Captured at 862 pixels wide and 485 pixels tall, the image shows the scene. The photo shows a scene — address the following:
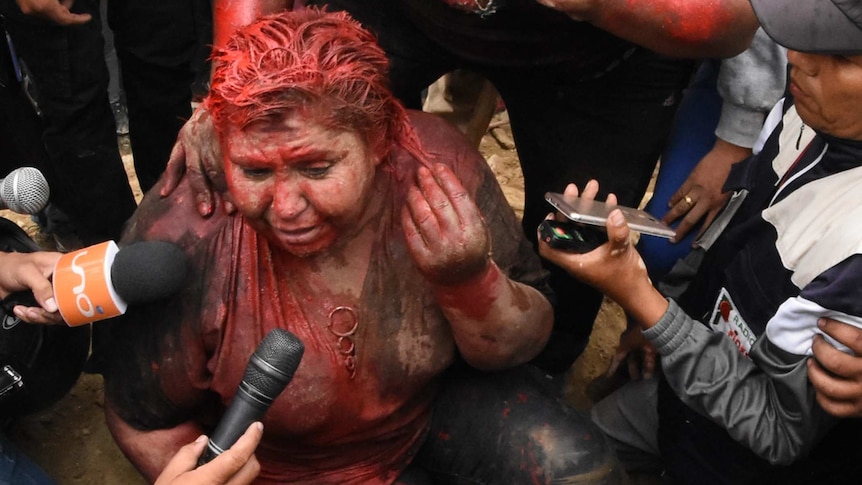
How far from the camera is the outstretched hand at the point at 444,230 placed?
167 cm

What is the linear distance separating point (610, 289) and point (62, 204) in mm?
2628

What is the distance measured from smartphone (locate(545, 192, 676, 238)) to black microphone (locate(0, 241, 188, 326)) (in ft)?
2.86

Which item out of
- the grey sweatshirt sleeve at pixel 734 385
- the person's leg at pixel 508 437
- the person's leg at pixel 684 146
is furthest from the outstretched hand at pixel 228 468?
the person's leg at pixel 684 146

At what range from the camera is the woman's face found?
5.30 feet

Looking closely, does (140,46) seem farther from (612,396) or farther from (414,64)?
(612,396)

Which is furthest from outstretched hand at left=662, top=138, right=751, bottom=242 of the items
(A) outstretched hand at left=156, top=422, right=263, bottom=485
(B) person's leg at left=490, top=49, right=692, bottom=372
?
(A) outstretched hand at left=156, top=422, right=263, bottom=485

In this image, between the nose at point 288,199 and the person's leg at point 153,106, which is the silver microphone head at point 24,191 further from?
the person's leg at point 153,106

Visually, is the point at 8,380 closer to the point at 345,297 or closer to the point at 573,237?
the point at 345,297

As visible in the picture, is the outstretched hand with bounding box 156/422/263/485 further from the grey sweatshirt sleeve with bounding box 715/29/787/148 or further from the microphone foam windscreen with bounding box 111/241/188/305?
the grey sweatshirt sleeve with bounding box 715/29/787/148

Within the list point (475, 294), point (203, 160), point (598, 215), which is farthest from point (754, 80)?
point (203, 160)

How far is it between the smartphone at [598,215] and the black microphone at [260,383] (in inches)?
27.4

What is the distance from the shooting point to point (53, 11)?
286 cm

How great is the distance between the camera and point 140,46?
11.0 feet

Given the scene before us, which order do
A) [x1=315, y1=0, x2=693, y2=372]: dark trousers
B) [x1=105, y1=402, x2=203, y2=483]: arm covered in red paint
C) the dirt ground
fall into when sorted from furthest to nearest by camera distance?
the dirt ground → [x1=315, y1=0, x2=693, y2=372]: dark trousers → [x1=105, y1=402, x2=203, y2=483]: arm covered in red paint
